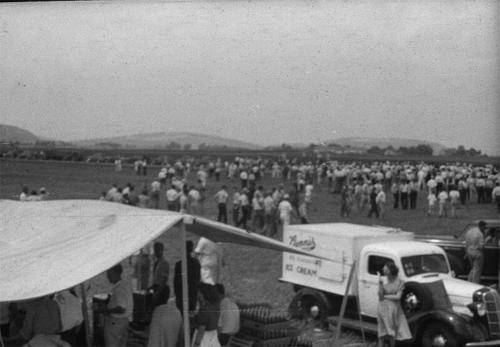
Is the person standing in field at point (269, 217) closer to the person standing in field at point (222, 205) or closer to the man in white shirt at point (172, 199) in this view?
the person standing in field at point (222, 205)

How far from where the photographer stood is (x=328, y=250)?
9.50 m

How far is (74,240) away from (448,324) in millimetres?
4718

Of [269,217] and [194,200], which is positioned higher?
[194,200]

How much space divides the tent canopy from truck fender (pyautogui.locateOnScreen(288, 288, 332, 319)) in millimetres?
3327

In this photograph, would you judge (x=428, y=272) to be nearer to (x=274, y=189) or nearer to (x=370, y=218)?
(x=274, y=189)

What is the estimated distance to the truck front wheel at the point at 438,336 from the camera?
7582 millimetres

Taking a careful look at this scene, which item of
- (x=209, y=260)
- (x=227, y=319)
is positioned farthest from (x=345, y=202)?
(x=227, y=319)

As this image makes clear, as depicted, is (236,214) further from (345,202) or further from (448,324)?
(448,324)

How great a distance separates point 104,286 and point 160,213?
7312 mm

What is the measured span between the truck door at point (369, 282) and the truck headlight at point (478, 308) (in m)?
1.25

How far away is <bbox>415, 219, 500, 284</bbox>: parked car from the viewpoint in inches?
424

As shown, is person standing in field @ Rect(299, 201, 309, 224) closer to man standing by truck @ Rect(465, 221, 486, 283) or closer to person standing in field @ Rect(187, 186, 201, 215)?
person standing in field @ Rect(187, 186, 201, 215)

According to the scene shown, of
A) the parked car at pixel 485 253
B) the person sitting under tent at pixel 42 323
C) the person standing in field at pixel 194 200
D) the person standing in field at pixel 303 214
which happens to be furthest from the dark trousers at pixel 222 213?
the person sitting under tent at pixel 42 323

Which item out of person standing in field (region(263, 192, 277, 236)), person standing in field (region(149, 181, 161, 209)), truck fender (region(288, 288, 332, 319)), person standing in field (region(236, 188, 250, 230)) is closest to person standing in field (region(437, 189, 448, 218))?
A: person standing in field (region(263, 192, 277, 236))
